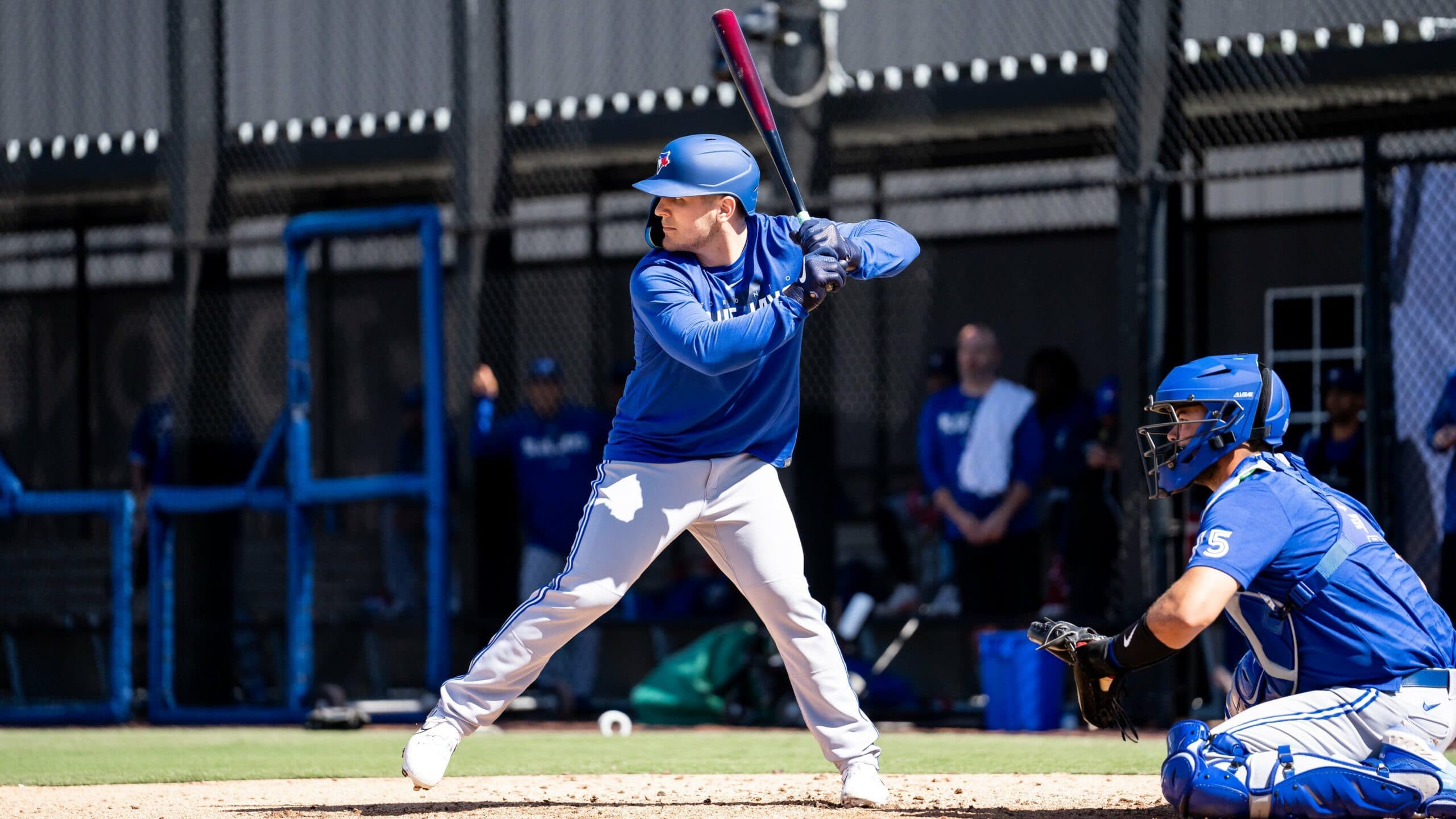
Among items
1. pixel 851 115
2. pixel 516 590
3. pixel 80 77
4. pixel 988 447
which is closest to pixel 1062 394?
pixel 988 447

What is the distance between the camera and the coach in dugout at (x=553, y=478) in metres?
9.45

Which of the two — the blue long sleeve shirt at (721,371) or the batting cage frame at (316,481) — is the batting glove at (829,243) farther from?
the batting cage frame at (316,481)

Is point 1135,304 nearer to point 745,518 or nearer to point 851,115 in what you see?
point 851,115

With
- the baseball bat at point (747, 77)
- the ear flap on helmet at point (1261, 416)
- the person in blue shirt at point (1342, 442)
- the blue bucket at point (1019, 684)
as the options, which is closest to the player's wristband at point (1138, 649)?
the ear flap on helmet at point (1261, 416)

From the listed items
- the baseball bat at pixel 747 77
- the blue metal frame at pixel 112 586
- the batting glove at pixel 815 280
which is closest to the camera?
the batting glove at pixel 815 280

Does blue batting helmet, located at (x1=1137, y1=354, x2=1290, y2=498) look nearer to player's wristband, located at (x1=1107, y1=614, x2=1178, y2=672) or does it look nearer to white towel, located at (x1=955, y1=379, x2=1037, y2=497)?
player's wristband, located at (x1=1107, y1=614, x2=1178, y2=672)

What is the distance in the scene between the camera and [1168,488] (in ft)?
14.2

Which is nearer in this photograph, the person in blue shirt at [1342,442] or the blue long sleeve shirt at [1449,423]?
the blue long sleeve shirt at [1449,423]

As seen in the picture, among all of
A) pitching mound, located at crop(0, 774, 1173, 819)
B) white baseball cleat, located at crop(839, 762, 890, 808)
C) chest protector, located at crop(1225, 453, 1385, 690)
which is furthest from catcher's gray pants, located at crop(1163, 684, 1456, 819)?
white baseball cleat, located at crop(839, 762, 890, 808)

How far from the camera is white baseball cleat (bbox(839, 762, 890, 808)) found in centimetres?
471

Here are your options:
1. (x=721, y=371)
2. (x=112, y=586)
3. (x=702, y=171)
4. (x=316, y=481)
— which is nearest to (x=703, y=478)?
(x=721, y=371)

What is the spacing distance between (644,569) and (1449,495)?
448 centimetres

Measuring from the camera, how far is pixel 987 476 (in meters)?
8.87

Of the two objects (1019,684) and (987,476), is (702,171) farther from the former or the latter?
(987,476)
